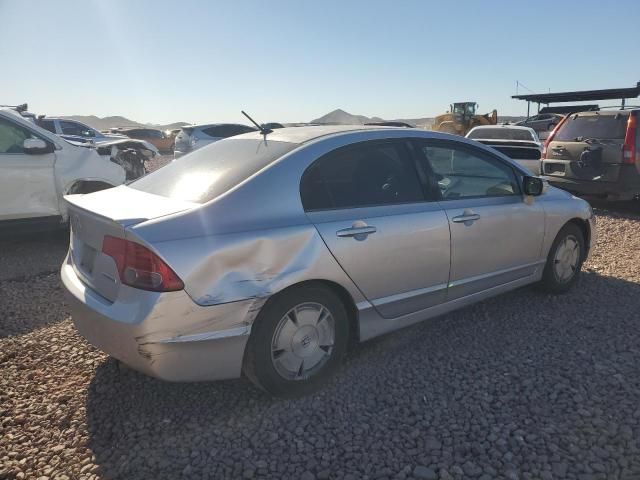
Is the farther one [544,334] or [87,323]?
[544,334]

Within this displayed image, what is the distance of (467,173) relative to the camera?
398 cm

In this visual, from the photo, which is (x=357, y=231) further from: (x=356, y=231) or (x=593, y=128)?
(x=593, y=128)

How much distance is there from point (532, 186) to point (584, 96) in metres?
29.2

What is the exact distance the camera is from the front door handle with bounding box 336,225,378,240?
118 inches

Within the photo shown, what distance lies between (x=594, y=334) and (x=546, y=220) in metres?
1.02

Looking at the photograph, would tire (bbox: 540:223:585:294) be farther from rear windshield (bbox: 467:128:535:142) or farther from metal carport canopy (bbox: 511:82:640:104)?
metal carport canopy (bbox: 511:82:640:104)

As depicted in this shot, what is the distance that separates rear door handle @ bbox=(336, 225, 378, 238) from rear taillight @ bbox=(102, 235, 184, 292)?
0.99 meters

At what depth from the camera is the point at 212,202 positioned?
273 cm

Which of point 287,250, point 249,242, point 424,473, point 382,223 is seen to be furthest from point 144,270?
point 424,473

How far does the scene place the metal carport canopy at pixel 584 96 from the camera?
26.9 meters

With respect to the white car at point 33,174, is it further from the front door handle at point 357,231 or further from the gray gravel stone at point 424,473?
the gray gravel stone at point 424,473

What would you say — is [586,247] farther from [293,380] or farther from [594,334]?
[293,380]

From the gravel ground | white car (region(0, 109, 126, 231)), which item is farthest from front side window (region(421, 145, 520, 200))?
white car (region(0, 109, 126, 231))

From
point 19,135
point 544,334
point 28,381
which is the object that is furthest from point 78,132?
point 544,334
